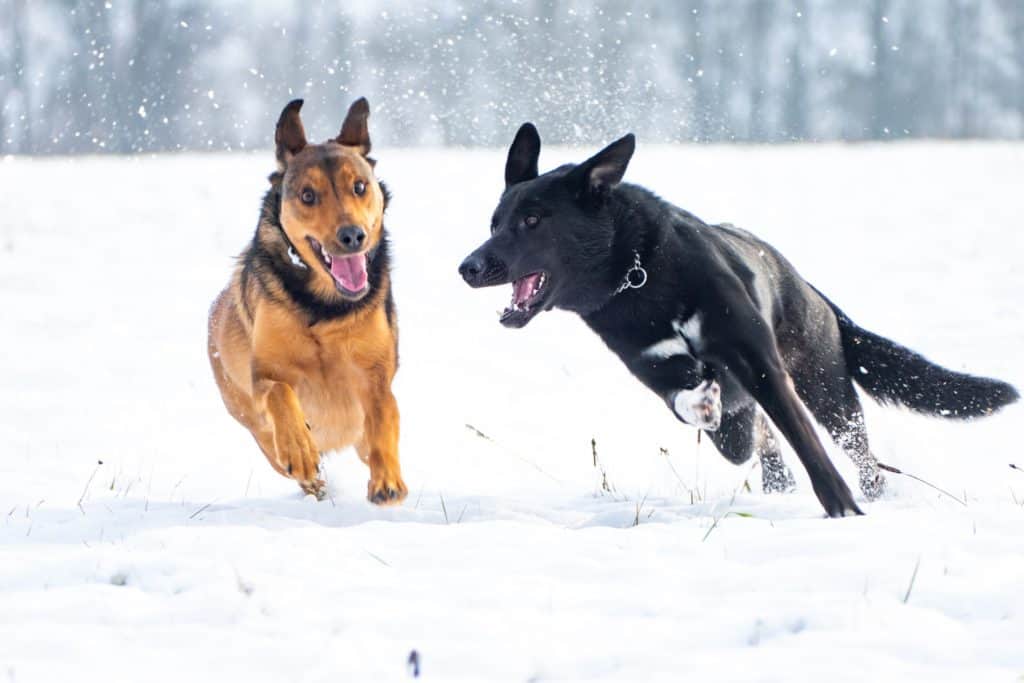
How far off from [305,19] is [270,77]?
4360 millimetres

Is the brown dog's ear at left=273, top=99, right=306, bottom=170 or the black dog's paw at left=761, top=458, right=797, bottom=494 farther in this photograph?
the black dog's paw at left=761, top=458, right=797, bottom=494

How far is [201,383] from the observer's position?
983 centimetres

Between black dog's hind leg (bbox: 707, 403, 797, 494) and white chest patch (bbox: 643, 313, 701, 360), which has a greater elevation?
A: white chest patch (bbox: 643, 313, 701, 360)

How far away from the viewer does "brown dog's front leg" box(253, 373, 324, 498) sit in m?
4.82

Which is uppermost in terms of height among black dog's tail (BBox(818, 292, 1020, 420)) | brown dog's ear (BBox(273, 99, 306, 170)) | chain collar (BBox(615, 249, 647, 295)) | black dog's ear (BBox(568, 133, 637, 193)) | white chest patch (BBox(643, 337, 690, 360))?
brown dog's ear (BBox(273, 99, 306, 170))

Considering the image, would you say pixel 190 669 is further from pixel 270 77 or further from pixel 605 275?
pixel 270 77

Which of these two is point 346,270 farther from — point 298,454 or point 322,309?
point 298,454

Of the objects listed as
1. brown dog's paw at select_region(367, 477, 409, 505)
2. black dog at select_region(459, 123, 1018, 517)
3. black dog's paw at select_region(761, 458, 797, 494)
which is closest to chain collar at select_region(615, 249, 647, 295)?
black dog at select_region(459, 123, 1018, 517)

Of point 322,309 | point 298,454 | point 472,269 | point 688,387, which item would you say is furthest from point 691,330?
point 298,454

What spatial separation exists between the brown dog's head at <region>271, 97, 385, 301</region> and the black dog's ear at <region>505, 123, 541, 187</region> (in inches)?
28.2

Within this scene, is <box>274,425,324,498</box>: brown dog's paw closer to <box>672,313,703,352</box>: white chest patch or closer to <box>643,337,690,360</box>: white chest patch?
<box>643,337,690,360</box>: white chest patch

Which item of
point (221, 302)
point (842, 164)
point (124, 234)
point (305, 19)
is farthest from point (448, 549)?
point (305, 19)

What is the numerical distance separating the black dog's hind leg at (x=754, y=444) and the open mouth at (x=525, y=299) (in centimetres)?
116

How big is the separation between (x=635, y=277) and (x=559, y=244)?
38 cm
